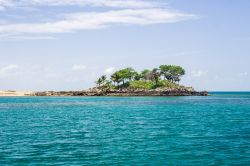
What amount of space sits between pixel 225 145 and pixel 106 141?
12781mm

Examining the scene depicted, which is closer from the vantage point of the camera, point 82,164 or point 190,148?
point 82,164

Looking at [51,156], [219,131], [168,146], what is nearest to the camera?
[51,156]

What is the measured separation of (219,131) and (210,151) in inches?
635

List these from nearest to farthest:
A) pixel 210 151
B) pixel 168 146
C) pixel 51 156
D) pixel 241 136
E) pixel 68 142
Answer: pixel 51 156 < pixel 210 151 < pixel 168 146 < pixel 68 142 < pixel 241 136

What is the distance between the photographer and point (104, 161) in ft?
110

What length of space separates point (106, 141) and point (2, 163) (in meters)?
14.3

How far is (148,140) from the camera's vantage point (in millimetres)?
45188

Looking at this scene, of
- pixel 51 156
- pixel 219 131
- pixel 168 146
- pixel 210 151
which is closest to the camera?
pixel 51 156

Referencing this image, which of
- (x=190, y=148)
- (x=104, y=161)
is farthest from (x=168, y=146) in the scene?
(x=104, y=161)

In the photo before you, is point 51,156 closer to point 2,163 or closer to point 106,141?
point 2,163

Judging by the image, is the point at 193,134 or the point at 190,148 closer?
the point at 190,148

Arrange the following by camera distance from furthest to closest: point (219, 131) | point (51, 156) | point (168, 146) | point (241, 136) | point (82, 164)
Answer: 1. point (219, 131)
2. point (241, 136)
3. point (168, 146)
4. point (51, 156)
5. point (82, 164)

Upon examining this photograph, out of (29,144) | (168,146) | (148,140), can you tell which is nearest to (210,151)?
(168,146)

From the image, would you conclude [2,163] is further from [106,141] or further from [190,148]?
[190,148]
